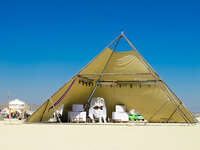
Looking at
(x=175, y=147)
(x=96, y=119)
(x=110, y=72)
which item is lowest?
(x=175, y=147)

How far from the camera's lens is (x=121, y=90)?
16.5m

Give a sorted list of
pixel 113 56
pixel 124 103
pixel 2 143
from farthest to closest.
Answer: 1. pixel 124 103
2. pixel 113 56
3. pixel 2 143

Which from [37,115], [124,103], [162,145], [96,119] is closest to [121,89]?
[124,103]

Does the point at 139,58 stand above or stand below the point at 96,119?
above

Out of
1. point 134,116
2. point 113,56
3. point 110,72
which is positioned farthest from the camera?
point 134,116

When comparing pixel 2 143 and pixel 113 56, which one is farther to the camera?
pixel 113 56

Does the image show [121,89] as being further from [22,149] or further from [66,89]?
[22,149]

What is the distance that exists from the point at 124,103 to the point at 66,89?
450 cm

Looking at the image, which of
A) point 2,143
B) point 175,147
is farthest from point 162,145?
point 2,143

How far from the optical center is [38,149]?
525cm

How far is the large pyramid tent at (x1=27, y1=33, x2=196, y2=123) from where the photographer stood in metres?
13.1

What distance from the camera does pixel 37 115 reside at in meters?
12.6

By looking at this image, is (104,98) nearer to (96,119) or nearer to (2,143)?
(96,119)

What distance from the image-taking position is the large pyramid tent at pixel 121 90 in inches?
514
